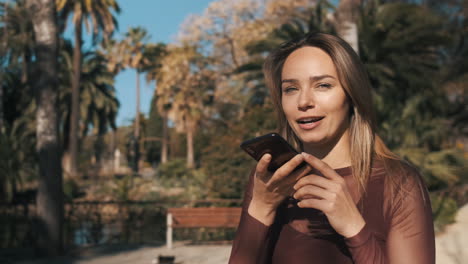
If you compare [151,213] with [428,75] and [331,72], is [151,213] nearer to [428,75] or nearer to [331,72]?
[428,75]

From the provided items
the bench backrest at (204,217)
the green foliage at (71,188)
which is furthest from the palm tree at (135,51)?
the bench backrest at (204,217)

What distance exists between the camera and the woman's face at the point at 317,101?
155 centimetres

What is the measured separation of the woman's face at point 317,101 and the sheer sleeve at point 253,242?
0.31 m

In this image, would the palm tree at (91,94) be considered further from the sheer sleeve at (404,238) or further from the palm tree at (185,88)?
the sheer sleeve at (404,238)

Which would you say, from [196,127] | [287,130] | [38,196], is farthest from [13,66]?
[287,130]

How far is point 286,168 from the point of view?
1.38 metres

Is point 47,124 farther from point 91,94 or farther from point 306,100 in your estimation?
point 91,94

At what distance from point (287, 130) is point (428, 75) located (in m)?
14.8

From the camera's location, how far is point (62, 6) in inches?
1106

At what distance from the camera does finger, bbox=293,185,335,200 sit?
4.38 ft

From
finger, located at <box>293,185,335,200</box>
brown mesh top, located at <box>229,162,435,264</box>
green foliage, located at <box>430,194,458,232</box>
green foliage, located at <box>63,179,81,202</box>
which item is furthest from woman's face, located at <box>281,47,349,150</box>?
green foliage, located at <box>63,179,81,202</box>

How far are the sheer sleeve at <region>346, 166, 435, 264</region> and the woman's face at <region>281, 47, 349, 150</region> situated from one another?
301mm

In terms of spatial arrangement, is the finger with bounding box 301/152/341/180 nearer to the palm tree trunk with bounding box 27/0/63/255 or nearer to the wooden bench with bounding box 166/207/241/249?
the palm tree trunk with bounding box 27/0/63/255

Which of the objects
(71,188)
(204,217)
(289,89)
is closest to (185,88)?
(71,188)
